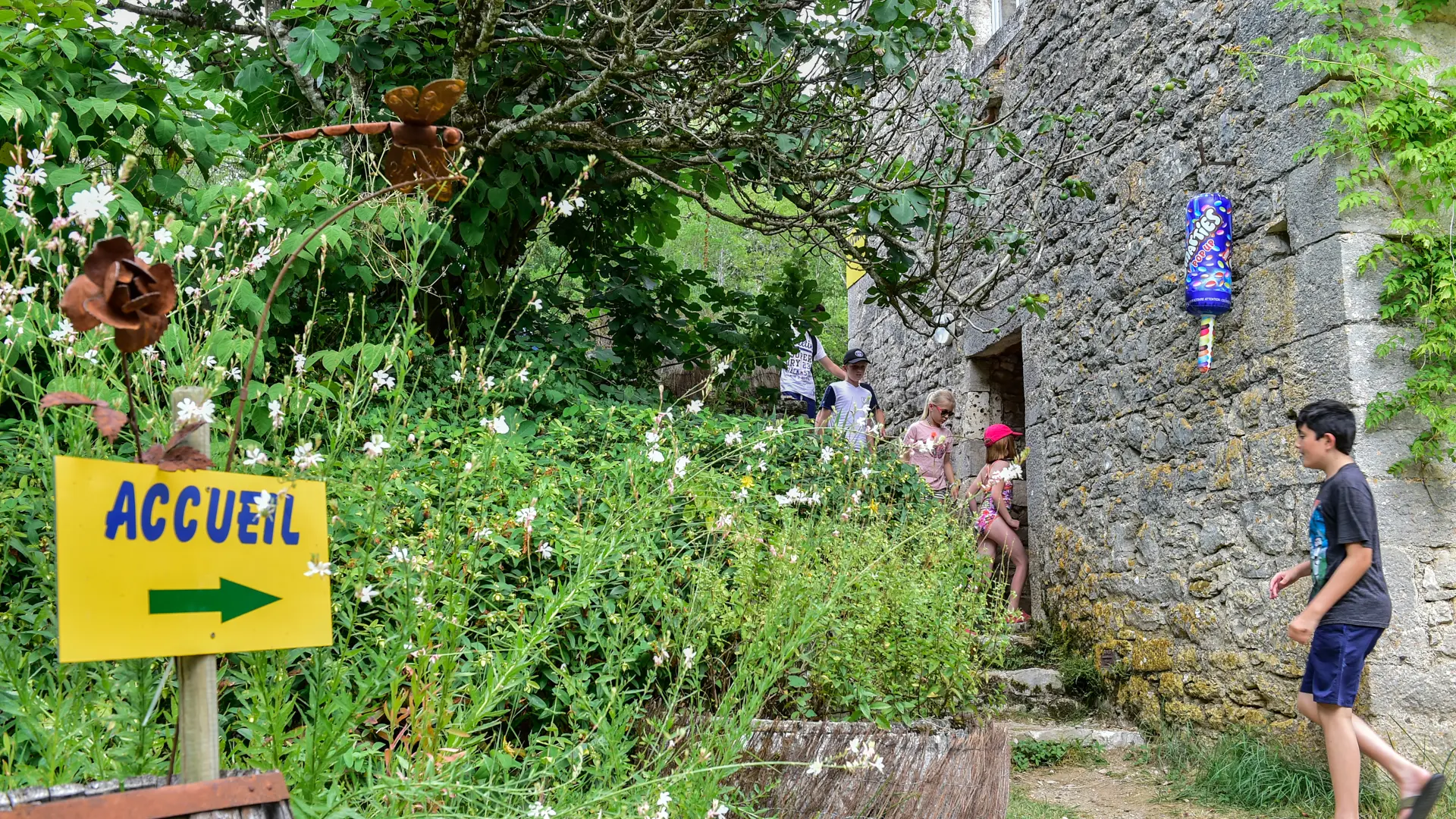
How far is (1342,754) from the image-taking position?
3096 mm

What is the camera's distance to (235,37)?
16.1 feet

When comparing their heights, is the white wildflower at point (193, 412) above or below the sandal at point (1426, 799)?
above

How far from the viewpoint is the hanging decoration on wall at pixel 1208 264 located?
4.38 meters

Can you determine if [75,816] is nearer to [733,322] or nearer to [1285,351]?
[1285,351]

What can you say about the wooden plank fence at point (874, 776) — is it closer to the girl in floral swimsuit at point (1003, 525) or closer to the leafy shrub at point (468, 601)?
the leafy shrub at point (468, 601)

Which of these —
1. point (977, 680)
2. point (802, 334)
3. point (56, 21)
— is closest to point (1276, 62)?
point (802, 334)

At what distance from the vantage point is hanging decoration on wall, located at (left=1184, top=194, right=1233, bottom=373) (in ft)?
14.4

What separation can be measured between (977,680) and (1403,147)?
2560 millimetres

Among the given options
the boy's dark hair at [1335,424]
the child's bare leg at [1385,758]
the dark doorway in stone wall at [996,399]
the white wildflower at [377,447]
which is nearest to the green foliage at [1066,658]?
the dark doorway in stone wall at [996,399]

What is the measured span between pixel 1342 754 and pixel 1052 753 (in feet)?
5.26

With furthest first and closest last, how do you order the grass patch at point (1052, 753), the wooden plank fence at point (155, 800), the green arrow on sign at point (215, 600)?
the grass patch at point (1052, 753) → the green arrow on sign at point (215, 600) → the wooden plank fence at point (155, 800)

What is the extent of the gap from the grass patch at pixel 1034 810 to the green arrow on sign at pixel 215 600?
10.3 feet

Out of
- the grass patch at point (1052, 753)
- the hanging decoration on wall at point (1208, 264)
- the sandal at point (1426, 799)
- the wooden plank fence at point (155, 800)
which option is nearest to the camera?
the wooden plank fence at point (155, 800)

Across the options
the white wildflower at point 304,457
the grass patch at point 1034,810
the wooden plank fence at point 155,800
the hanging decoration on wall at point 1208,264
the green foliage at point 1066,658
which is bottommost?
the grass patch at point 1034,810
